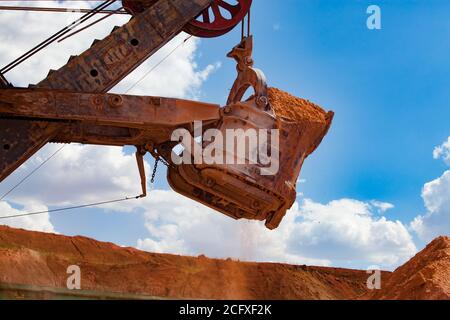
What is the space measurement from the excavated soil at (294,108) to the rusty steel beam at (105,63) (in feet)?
6.73

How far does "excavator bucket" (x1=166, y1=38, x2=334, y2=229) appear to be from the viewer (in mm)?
10891

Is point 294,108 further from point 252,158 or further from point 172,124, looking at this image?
point 172,124

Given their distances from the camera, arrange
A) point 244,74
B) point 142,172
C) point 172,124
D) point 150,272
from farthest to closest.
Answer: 1. point 150,272
2. point 244,74
3. point 142,172
4. point 172,124

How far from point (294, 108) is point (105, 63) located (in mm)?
3402

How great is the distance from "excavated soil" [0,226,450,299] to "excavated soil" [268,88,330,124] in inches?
234

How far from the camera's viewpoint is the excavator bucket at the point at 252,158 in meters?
10.9

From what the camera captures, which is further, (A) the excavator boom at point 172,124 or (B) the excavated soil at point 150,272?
(B) the excavated soil at point 150,272

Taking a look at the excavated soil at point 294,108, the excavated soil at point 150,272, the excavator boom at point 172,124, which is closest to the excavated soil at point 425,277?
the excavator boom at point 172,124

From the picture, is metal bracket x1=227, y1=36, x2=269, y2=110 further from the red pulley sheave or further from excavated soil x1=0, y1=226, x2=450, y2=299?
excavated soil x1=0, y1=226, x2=450, y2=299

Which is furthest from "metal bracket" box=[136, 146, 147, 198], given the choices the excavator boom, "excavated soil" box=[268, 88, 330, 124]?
"excavated soil" box=[268, 88, 330, 124]

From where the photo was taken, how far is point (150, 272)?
18.2 metres

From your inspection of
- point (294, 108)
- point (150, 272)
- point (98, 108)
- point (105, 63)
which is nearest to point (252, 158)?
point (294, 108)

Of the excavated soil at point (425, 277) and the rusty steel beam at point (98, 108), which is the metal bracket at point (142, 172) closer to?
the rusty steel beam at point (98, 108)

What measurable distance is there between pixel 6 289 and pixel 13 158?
5551mm
